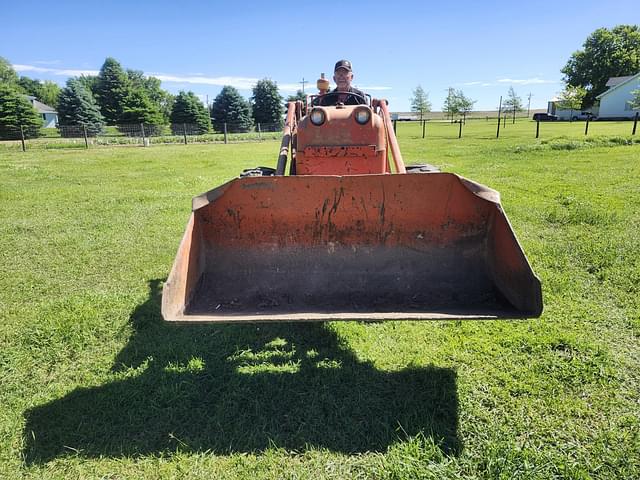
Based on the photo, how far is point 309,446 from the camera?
8.63 feet

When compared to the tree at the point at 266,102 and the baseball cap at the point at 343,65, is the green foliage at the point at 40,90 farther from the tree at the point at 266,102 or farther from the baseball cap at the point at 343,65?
the baseball cap at the point at 343,65

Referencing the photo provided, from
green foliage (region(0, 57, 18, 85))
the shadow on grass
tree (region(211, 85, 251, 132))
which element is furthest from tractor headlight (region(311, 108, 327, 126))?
green foliage (region(0, 57, 18, 85))

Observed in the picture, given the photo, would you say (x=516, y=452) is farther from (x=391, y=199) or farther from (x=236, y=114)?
(x=236, y=114)

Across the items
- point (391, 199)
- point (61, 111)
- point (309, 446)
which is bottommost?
point (309, 446)

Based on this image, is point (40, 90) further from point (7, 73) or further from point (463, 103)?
point (463, 103)

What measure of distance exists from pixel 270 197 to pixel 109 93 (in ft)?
187

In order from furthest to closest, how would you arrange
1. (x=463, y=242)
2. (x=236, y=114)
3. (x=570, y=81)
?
(x=570, y=81) → (x=236, y=114) → (x=463, y=242)

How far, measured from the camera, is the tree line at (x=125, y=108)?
40.7m

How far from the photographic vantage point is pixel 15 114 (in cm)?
4075

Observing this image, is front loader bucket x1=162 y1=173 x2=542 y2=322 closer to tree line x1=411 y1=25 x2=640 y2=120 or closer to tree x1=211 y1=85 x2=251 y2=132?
tree x1=211 y1=85 x2=251 y2=132

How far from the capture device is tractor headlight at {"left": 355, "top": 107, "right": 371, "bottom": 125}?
15.2 feet

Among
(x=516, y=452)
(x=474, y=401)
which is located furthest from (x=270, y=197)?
(x=516, y=452)

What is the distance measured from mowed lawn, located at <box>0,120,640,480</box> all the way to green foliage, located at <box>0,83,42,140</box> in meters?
41.6

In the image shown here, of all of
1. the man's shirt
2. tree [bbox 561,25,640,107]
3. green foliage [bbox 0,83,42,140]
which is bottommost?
the man's shirt
